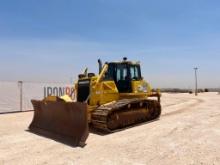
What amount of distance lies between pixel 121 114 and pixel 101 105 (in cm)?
88

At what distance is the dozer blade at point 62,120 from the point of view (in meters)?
8.30

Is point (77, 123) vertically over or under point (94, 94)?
under

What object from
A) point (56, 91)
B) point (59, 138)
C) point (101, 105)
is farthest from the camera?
point (56, 91)

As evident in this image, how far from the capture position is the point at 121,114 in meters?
10.3

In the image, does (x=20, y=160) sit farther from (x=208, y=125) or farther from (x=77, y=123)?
(x=208, y=125)

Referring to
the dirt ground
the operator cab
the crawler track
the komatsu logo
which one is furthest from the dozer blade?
the komatsu logo

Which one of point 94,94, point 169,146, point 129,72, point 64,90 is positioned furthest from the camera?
point 64,90

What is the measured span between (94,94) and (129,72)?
208cm

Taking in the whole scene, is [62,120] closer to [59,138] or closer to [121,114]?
[59,138]

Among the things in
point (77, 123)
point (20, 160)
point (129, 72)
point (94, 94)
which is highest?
point (129, 72)

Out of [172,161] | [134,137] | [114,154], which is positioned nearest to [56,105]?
[134,137]

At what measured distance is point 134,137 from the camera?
8.73 meters

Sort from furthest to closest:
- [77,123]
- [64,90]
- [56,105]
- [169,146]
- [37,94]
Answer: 1. [64,90]
2. [37,94]
3. [56,105]
4. [77,123]
5. [169,146]

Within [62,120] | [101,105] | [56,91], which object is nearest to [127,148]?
[62,120]
